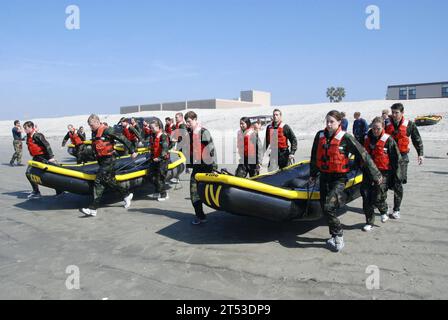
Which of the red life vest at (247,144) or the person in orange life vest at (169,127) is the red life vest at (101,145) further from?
the person in orange life vest at (169,127)

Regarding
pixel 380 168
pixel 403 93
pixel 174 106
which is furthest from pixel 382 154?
pixel 174 106

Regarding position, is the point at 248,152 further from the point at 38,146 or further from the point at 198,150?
the point at 38,146

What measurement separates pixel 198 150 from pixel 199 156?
9 cm

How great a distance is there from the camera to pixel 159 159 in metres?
6.71

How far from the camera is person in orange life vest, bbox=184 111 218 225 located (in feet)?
17.5

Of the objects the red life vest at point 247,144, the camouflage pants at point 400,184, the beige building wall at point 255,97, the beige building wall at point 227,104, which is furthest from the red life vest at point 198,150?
the beige building wall at point 255,97

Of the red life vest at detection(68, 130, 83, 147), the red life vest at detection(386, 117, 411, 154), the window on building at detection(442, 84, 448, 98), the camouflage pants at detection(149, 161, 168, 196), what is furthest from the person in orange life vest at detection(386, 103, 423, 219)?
the window on building at detection(442, 84, 448, 98)

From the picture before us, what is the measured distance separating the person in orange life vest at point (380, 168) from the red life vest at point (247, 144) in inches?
78.7

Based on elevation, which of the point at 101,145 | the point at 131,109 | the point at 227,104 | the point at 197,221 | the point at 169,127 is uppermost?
the point at 227,104

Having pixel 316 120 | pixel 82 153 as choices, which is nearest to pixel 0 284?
pixel 82 153

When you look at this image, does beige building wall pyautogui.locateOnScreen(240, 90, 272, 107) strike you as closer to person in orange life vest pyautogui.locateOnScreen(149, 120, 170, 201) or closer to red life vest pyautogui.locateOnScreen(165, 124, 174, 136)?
red life vest pyautogui.locateOnScreen(165, 124, 174, 136)

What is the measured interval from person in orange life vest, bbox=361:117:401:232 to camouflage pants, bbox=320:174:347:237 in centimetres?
78

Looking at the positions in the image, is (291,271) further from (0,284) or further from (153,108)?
(153,108)

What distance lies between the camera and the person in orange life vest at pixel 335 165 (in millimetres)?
4164
